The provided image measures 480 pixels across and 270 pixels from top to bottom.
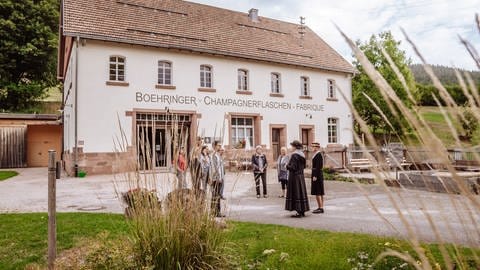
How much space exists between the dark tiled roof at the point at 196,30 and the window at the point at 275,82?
0.93 metres

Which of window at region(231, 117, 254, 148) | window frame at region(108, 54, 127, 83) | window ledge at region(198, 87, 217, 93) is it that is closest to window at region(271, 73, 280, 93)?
window at region(231, 117, 254, 148)

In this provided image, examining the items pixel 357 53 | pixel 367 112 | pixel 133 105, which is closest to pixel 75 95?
pixel 133 105

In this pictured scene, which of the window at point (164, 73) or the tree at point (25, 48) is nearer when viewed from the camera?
the window at point (164, 73)

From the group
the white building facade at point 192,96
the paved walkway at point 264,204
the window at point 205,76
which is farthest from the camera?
the window at point 205,76

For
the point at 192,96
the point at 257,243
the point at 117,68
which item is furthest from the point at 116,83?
the point at 257,243

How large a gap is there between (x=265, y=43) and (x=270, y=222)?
17979mm

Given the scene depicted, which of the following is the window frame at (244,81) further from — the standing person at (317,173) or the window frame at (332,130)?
the standing person at (317,173)

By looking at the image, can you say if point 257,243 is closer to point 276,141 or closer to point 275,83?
point 276,141

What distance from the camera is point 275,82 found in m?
23.6

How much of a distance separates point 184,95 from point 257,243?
15035 mm

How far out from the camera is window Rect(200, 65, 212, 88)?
20906 millimetres

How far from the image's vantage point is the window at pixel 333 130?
2541 centimetres

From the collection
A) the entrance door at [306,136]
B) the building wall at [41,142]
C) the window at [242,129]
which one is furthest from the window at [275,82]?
the building wall at [41,142]

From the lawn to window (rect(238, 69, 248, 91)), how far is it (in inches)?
601
